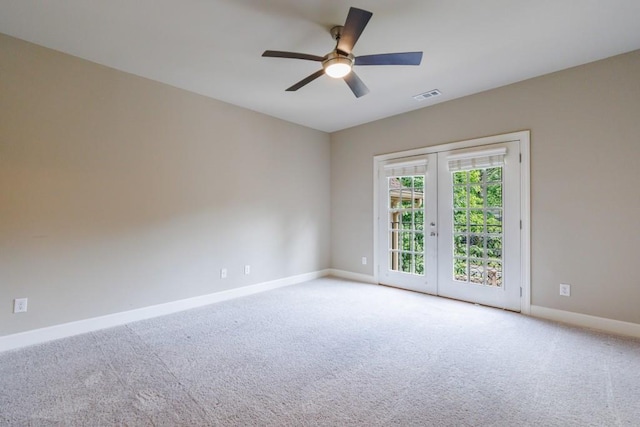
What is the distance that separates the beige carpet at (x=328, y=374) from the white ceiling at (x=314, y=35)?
106 inches

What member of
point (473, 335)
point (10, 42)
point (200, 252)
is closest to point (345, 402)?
point (473, 335)

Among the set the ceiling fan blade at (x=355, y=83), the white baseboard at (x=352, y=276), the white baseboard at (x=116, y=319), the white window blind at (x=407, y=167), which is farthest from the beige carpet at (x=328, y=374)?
the ceiling fan blade at (x=355, y=83)

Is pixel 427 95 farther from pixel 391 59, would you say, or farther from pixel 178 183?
pixel 178 183

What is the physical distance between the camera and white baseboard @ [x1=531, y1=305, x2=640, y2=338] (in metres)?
2.79

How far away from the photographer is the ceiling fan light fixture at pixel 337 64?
2.33 m

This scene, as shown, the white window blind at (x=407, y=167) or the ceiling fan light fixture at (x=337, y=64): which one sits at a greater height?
the ceiling fan light fixture at (x=337, y=64)

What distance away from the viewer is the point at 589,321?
9.80 feet

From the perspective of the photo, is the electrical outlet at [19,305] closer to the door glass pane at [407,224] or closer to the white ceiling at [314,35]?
Result: the white ceiling at [314,35]

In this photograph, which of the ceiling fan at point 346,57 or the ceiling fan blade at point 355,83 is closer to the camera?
the ceiling fan at point 346,57

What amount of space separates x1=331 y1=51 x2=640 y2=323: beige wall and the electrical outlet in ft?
16.5

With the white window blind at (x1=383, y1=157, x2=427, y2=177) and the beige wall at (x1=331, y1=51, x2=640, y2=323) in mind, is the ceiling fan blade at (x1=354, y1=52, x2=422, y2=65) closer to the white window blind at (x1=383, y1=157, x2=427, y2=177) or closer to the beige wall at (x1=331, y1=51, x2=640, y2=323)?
the beige wall at (x1=331, y1=51, x2=640, y2=323)

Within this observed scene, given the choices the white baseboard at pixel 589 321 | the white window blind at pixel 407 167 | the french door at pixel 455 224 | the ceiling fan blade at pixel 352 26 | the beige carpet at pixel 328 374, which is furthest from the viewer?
the white window blind at pixel 407 167

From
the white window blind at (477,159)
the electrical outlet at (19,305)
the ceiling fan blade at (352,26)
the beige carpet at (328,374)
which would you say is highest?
the ceiling fan blade at (352,26)

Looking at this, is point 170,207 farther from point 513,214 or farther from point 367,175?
point 513,214
